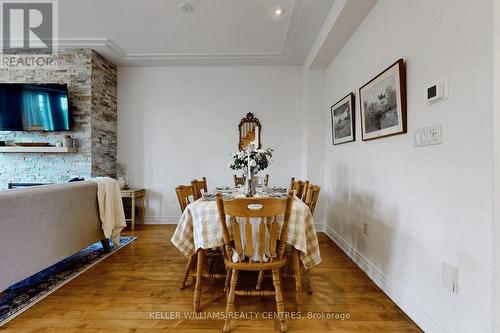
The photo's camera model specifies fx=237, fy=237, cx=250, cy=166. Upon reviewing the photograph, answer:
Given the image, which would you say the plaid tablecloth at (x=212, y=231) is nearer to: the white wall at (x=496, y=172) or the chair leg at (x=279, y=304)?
the chair leg at (x=279, y=304)

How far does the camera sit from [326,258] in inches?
109

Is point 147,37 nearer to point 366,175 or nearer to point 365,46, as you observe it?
point 365,46

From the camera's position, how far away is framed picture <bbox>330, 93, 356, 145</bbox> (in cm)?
279

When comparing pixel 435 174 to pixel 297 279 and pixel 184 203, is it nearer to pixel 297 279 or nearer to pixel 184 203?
pixel 297 279

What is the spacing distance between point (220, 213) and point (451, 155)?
4.65 feet

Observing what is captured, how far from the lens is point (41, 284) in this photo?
2.12 metres

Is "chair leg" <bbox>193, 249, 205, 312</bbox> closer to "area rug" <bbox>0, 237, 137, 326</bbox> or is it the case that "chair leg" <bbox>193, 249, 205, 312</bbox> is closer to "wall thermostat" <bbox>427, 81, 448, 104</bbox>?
"area rug" <bbox>0, 237, 137, 326</bbox>

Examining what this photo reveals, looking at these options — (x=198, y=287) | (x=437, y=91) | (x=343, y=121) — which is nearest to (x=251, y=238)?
(x=198, y=287)

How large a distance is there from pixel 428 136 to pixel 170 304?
2218 mm

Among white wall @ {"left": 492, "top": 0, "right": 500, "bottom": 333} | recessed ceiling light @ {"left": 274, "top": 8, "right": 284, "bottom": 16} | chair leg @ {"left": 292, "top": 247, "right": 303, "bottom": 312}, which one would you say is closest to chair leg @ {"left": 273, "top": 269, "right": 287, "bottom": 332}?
chair leg @ {"left": 292, "top": 247, "right": 303, "bottom": 312}

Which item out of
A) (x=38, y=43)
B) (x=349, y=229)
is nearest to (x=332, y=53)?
(x=349, y=229)

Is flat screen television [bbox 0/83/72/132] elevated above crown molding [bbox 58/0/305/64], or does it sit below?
below

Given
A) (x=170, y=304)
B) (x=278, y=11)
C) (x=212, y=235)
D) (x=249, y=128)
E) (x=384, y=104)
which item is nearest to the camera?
(x=212, y=235)

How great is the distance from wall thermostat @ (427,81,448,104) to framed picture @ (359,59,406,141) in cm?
27
